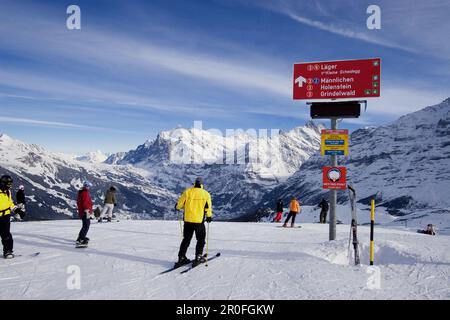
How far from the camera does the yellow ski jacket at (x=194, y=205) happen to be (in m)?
10.5

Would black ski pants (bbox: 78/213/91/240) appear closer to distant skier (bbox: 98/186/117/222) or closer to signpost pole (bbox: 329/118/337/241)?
distant skier (bbox: 98/186/117/222)

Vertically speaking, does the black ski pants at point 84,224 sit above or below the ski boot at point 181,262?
above

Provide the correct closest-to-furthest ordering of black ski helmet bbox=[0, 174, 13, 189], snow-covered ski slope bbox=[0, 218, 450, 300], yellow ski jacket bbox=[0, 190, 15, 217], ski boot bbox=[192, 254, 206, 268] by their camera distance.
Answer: snow-covered ski slope bbox=[0, 218, 450, 300]
ski boot bbox=[192, 254, 206, 268]
yellow ski jacket bbox=[0, 190, 15, 217]
black ski helmet bbox=[0, 174, 13, 189]

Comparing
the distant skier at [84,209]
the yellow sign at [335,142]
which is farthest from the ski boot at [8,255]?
the yellow sign at [335,142]

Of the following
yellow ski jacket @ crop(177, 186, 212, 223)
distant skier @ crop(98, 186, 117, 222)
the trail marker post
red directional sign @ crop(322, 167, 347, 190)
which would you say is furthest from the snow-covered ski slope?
distant skier @ crop(98, 186, 117, 222)

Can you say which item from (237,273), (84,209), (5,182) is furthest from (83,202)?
(237,273)

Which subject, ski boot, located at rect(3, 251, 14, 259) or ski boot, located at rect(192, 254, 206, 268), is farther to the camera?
ski boot, located at rect(3, 251, 14, 259)

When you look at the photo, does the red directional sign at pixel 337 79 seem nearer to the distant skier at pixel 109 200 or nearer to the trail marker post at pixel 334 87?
the trail marker post at pixel 334 87

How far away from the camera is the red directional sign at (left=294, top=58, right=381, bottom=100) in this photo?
1451cm

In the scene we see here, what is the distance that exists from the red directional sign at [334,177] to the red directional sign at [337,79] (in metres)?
2.90

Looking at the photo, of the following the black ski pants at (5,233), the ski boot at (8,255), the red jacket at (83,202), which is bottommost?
the ski boot at (8,255)

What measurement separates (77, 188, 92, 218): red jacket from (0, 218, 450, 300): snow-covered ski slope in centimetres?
145

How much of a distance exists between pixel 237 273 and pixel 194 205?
2.22 m
